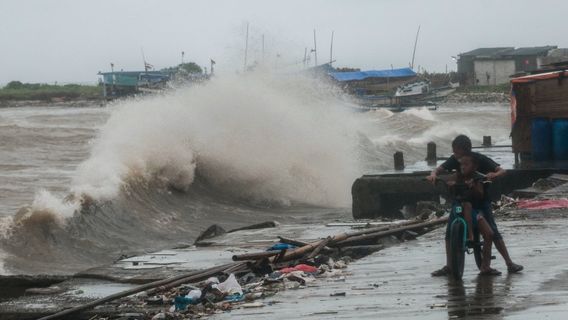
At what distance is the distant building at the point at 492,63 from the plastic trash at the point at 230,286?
87844 mm

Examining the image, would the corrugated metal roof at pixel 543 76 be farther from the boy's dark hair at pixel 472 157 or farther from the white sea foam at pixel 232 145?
the boy's dark hair at pixel 472 157

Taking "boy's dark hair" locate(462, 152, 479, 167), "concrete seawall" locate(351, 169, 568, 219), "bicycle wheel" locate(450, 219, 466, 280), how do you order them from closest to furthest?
"boy's dark hair" locate(462, 152, 479, 167) → "bicycle wheel" locate(450, 219, 466, 280) → "concrete seawall" locate(351, 169, 568, 219)

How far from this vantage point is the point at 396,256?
38.3ft

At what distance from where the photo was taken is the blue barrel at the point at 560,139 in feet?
64.7

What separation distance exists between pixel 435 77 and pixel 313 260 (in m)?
93.1

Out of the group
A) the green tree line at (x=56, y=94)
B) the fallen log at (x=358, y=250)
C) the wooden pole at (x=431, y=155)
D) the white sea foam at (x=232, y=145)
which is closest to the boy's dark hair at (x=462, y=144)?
the fallen log at (x=358, y=250)

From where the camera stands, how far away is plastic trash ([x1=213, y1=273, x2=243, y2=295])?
9.83 m

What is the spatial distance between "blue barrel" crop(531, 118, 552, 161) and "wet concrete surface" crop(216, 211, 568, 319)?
27.3 ft

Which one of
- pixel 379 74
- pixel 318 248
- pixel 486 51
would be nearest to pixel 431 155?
pixel 318 248

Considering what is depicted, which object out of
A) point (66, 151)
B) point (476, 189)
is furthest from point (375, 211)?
point (66, 151)

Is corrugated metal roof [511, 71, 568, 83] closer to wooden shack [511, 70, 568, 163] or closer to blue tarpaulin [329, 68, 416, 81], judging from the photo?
wooden shack [511, 70, 568, 163]

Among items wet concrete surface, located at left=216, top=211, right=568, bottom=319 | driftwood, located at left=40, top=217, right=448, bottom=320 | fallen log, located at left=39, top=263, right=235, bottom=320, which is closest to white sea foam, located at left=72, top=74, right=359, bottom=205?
driftwood, located at left=40, top=217, right=448, bottom=320

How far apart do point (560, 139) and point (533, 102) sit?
118 cm

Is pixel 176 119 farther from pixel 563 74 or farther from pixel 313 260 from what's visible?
pixel 313 260
